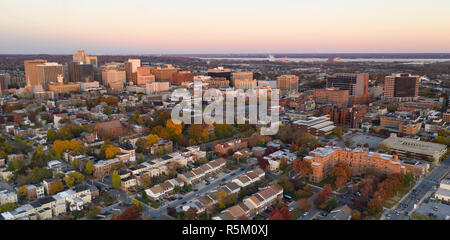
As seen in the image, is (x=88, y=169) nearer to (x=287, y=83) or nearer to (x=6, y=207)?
(x=6, y=207)

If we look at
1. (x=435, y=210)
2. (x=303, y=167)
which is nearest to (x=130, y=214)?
(x=303, y=167)

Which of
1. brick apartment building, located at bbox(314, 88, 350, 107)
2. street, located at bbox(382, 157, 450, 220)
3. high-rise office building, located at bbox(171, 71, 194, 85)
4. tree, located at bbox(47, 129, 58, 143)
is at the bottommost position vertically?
street, located at bbox(382, 157, 450, 220)

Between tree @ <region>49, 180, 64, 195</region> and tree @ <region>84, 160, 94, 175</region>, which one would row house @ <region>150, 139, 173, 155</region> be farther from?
tree @ <region>49, 180, 64, 195</region>

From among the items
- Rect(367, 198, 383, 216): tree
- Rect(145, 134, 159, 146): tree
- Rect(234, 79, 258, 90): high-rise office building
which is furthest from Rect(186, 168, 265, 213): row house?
Rect(234, 79, 258, 90): high-rise office building

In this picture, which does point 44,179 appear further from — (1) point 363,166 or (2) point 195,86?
(2) point 195,86

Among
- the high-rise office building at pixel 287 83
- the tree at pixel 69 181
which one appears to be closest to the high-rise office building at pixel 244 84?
the high-rise office building at pixel 287 83
